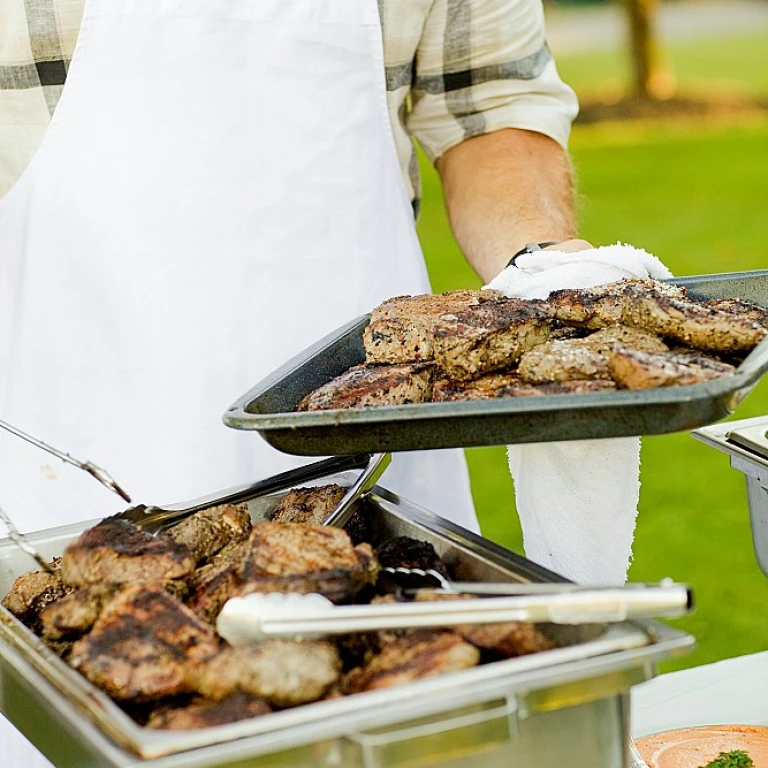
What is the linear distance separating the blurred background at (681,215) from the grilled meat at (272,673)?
1.82 metres

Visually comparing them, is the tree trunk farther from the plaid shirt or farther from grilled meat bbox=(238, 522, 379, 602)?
grilled meat bbox=(238, 522, 379, 602)

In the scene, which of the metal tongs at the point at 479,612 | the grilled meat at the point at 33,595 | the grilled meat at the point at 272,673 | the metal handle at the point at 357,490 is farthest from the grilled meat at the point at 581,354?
the grilled meat at the point at 33,595

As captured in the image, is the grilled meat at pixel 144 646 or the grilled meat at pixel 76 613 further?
the grilled meat at pixel 76 613

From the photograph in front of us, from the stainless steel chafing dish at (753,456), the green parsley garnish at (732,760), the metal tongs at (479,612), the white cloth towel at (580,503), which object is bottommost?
the green parsley garnish at (732,760)

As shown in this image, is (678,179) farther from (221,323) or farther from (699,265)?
(221,323)

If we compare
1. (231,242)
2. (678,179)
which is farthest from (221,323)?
(678,179)

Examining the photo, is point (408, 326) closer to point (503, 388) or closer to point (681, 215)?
point (503, 388)

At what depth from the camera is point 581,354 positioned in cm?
138

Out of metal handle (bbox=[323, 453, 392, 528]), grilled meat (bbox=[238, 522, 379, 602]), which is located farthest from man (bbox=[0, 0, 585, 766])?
grilled meat (bbox=[238, 522, 379, 602])

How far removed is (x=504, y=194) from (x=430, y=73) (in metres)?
0.31

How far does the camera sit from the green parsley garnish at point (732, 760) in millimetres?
1663

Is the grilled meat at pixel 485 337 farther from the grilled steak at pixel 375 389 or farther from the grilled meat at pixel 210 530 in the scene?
the grilled meat at pixel 210 530

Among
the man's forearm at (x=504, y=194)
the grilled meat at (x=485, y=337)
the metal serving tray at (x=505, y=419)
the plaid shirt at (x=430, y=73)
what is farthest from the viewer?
the man's forearm at (x=504, y=194)

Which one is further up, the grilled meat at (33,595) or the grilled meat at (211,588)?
the grilled meat at (211,588)
